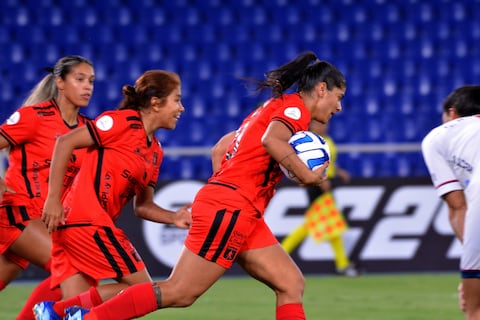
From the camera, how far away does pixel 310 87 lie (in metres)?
4.77

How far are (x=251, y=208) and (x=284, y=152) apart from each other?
0.39m

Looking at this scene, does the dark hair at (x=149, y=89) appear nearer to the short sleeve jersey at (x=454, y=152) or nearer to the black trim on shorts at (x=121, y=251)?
the black trim on shorts at (x=121, y=251)

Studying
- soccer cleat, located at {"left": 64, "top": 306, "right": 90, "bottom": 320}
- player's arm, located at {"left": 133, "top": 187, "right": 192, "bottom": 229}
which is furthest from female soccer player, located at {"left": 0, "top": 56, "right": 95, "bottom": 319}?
soccer cleat, located at {"left": 64, "top": 306, "right": 90, "bottom": 320}

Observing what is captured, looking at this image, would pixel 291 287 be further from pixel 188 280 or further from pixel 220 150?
pixel 220 150

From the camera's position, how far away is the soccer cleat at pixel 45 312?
4.88m

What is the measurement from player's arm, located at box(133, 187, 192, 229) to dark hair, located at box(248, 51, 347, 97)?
84 cm

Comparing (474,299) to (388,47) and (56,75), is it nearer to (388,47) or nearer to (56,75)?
(56,75)

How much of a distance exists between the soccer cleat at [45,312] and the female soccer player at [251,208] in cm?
25

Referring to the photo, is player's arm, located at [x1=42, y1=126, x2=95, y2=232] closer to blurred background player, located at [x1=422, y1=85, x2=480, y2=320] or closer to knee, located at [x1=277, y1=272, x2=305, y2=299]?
knee, located at [x1=277, y1=272, x2=305, y2=299]

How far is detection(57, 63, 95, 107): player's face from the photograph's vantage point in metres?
5.65

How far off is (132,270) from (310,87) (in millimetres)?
1360

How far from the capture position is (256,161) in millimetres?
4688

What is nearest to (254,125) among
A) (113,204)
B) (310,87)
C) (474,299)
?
(310,87)

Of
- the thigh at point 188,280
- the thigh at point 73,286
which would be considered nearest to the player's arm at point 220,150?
the thigh at point 188,280
